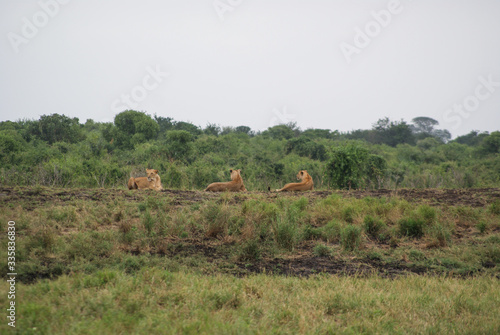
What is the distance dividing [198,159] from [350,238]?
23168 mm

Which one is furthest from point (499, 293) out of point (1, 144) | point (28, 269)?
point (1, 144)

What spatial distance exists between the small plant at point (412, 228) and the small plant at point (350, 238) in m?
1.30

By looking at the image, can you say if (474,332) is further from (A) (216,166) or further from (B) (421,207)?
(A) (216,166)

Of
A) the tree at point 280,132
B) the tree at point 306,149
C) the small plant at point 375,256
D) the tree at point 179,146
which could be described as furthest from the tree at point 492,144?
the small plant at point 375,256

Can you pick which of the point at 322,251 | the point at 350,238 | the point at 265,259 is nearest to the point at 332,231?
the point at 350,238

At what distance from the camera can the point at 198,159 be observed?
30719 millimetres

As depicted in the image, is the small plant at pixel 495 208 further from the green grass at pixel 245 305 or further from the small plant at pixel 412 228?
the green grass at pixel 245 305

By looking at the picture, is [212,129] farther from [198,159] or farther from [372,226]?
[372,226]

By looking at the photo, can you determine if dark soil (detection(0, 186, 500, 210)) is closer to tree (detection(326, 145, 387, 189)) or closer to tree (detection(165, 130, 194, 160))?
tree (detection(326, 145, 387, 189))

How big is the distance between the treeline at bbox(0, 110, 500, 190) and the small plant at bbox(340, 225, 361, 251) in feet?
33.0

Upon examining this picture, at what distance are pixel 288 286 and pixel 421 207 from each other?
466 centimetres

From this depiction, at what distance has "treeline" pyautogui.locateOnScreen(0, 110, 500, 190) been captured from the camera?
20008mm

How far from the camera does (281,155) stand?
37750 mm

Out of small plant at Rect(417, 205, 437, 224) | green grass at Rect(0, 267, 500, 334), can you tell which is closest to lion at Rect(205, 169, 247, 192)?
small plant at Rect(417, 205, 437, 224)
